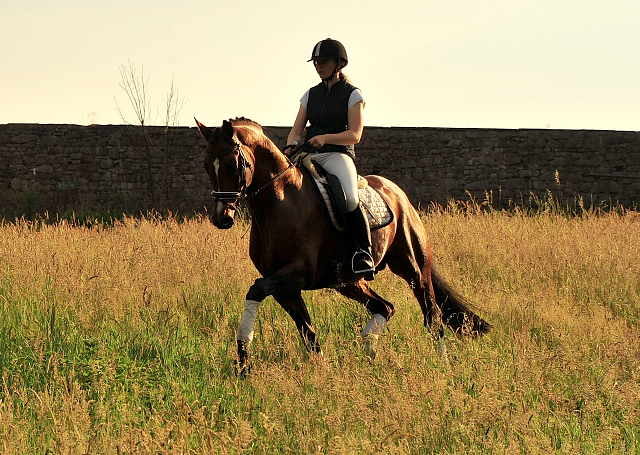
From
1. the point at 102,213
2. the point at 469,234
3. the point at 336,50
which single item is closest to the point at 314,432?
the point at 336,50

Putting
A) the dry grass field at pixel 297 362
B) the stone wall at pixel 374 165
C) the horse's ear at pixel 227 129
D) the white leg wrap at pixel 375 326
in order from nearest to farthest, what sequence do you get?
1. the dry grass field at pixel 297 362
2. the horse's ear at pixel 227 129
3. the white leg wrap at pixel 375 326
4. the stone wall at pixel 374 165

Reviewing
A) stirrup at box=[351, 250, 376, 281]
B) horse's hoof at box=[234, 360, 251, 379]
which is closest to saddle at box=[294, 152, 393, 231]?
stirrup at box=[351, 250, 376, 281]

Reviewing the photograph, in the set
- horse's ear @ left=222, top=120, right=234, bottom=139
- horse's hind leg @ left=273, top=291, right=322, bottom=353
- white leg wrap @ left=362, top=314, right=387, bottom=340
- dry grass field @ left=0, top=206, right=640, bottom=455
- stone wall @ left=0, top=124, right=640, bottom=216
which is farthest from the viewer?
stone wall @ left=0, top=124, right=640, bottom=216

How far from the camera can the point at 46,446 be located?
3488 mm

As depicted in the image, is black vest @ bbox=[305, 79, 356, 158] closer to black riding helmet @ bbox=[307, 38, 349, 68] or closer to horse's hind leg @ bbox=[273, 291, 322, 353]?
black riding helmet @ bbox=[307, 38, 349, 68]

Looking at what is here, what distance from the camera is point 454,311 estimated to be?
6125 mm

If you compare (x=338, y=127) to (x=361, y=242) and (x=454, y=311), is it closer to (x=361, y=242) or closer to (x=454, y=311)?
(x=361, y=242)

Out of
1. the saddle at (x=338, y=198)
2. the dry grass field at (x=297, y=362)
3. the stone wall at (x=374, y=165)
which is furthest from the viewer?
the stone wall at (x=374, y=165)

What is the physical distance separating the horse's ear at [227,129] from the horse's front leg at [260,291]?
957 mm

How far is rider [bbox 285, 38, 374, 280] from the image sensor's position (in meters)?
5.32

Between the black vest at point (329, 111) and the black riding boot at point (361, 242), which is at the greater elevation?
the black vest at point (329, 111)

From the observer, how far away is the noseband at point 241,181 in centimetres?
453

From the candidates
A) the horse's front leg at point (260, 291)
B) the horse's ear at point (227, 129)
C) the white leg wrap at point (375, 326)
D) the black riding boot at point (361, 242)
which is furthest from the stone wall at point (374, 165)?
the horse's ear at point (227, 129)

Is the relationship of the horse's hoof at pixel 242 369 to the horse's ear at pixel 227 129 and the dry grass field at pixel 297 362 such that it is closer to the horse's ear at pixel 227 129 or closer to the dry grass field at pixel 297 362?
the dry grass field at pixel 297 362
